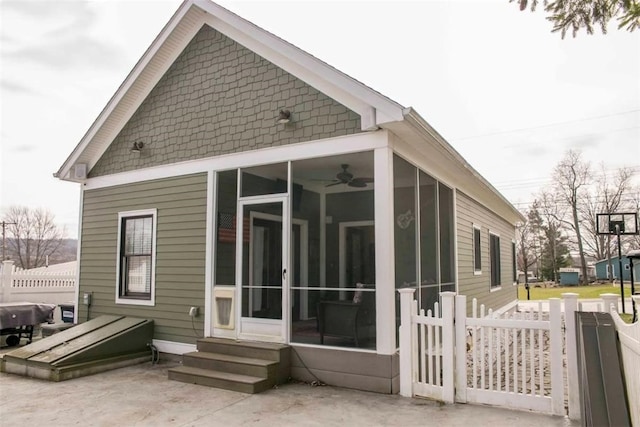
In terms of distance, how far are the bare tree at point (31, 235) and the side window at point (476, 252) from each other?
141ft

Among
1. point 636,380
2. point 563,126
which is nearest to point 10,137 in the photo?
point 636,380

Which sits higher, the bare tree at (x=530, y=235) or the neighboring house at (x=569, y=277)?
the bare tree at (x=530, y=235)

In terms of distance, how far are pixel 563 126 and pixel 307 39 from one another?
27329mm

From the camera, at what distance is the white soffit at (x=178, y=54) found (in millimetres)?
5535

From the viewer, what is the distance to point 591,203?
32.8m

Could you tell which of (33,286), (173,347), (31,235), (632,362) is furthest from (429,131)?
(31,235)

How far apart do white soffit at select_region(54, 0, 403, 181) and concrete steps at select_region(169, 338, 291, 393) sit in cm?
317

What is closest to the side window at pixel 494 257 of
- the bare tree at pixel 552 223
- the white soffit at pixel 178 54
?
the white soffit at pixel 178 54

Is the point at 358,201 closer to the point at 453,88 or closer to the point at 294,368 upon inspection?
the point at 294,368

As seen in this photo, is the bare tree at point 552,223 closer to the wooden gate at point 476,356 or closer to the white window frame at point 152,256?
the wooden gate at point 476,356

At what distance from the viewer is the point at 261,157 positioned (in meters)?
6.56

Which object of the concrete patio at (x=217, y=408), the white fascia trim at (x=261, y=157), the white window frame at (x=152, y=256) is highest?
the white fascia trim at (x=261, y=157)

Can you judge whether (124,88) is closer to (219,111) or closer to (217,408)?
(219,111)

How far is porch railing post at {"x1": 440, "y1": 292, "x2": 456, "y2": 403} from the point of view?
4883 mm
